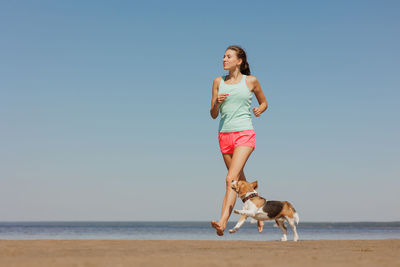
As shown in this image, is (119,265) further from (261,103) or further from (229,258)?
(261,103)

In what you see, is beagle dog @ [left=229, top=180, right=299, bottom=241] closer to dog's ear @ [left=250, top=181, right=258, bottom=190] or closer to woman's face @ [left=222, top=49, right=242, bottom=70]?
dog's ear @ [left=250, top=181, right=258, bottom=190]

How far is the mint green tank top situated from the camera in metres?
7.65

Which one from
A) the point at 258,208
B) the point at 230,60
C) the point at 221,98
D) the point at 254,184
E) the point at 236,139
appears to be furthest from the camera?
the point at 258,208

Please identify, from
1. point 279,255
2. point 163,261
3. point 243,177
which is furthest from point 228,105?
point 163,261

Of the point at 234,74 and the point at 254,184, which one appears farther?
the point at 254,184

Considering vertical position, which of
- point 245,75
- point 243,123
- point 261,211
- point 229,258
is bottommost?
point 261,211

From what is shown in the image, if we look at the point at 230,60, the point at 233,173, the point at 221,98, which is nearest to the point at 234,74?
the point at 230,60

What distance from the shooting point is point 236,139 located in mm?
7648

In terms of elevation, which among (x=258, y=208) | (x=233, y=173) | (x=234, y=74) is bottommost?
(x=258, y=208)

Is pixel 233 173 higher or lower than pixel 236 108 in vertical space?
lower

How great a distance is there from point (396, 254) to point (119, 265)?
3414mm

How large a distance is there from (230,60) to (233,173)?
72.8 inches

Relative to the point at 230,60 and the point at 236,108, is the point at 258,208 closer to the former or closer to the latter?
the point at 236,108

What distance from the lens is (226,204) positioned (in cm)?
786
